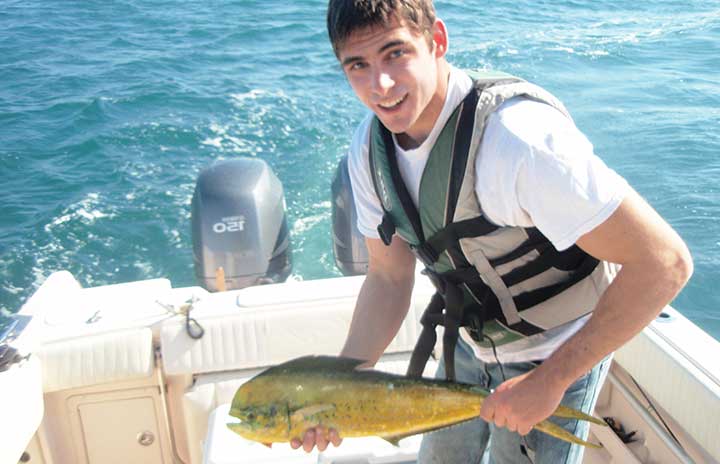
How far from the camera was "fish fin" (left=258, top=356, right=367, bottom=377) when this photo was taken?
6.19 feet

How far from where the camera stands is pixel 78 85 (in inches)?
469

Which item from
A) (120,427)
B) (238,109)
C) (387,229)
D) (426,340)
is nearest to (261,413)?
(426,340)

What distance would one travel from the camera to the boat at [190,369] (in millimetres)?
3113

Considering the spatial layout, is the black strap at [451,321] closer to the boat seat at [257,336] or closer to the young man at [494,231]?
the young man at [494,231]

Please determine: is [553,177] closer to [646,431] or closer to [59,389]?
[646,431]

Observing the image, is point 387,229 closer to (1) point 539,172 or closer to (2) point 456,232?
(2) point 456,232

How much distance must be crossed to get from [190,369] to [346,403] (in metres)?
1.87

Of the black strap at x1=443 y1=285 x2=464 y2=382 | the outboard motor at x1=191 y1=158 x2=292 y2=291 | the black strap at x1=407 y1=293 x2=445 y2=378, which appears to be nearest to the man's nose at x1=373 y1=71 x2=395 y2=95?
the black strap at x1=443 y1=285 x2=464 y2=382

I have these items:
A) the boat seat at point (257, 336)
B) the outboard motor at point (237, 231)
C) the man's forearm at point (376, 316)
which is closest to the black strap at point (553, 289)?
the man's forearm at point (376, 316)

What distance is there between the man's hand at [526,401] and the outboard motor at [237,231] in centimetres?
348

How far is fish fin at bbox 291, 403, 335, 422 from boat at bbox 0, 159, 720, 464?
1.25m

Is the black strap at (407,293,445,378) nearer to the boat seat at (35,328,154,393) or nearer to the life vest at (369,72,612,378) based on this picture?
the life vest at (369,72,612,378)

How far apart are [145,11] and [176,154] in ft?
24.8

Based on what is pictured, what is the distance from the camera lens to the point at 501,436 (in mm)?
2266
